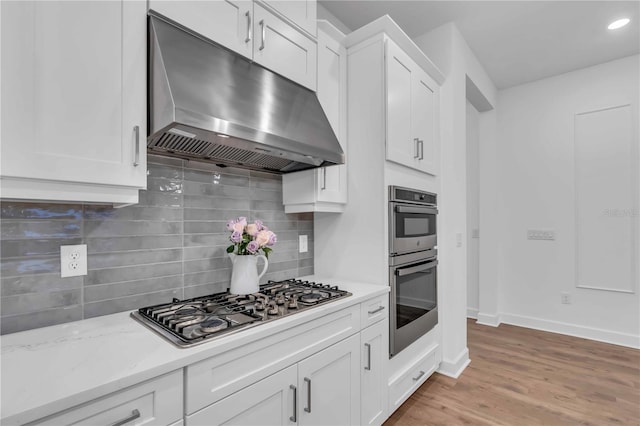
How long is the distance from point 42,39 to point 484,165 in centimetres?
428

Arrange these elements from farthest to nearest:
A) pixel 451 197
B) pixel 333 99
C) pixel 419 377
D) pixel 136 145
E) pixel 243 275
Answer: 1. pixel 451 197
2. pixel 419 377
3. pixel 333 99
4. pixel 243 275
5. pixel 136 145

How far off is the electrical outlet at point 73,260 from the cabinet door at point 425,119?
2.00 m

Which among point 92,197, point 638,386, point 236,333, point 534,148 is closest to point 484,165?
point 534,148

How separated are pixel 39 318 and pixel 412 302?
1.95 metres

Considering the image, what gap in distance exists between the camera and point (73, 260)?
3.93 feet

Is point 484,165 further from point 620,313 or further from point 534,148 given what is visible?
point 620,313

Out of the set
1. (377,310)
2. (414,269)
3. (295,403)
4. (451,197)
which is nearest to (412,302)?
(414,269)

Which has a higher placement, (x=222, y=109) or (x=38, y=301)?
(x=222, y=109)

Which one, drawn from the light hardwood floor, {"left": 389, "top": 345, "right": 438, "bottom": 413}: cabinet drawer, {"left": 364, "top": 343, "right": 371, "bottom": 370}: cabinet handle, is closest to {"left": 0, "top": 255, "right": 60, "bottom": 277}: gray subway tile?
{"left": 364, "top": 343, "right": 371, "bottom": 370}: cabinet handle

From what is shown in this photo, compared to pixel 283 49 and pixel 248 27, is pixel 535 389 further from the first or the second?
pixel 248 27

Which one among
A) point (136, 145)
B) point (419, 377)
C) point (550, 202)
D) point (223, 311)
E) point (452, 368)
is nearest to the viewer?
point (136, 145)

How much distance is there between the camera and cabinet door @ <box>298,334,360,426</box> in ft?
4.29

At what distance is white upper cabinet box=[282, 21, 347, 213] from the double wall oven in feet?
1.21

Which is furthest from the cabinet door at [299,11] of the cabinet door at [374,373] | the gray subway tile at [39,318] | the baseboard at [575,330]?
the baseboard at [575,330]
